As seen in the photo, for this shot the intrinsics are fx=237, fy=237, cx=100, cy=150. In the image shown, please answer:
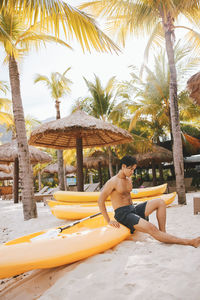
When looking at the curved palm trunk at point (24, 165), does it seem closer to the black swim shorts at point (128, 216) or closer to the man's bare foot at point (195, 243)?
the black swim shorts at point (128, 216)

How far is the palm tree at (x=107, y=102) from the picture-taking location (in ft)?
41.4

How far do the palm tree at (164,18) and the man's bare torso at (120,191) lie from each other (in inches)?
158

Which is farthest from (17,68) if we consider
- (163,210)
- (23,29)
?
(163,210)

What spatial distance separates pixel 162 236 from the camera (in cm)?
265

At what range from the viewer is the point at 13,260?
210 centimetres

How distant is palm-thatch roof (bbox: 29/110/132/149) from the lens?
20.6 ft

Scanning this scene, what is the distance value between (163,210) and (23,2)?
3.43 m

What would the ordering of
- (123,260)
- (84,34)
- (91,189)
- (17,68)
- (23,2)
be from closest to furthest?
1. (123,260)
2. (23,2)
3. (84,34)
4. (17,68)
5. (91,189)

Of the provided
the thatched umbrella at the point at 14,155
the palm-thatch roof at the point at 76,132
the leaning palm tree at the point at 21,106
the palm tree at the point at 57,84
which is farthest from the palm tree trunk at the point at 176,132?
the thatched umbrella at the point at 14,155

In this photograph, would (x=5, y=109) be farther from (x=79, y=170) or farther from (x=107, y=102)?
(x=79, y=170)

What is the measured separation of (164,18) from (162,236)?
6129mm

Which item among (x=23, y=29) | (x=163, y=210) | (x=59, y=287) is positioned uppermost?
(x=23, y=29)

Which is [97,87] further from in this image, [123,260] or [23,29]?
[123,260]

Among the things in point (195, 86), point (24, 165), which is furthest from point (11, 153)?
point (195, 86)
